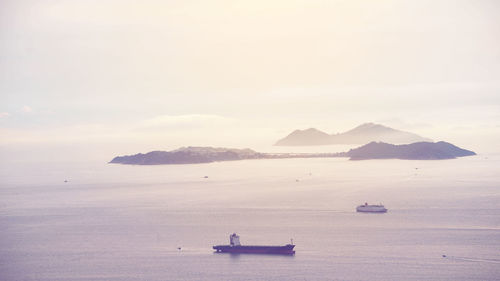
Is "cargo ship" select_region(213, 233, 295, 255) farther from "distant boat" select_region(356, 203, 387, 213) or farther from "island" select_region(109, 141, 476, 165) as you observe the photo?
"island" select_region(109, 141, 476, 165)

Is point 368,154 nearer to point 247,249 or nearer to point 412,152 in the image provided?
point 412,152

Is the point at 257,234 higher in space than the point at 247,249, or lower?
higher

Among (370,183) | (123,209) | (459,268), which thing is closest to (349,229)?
(459,268)

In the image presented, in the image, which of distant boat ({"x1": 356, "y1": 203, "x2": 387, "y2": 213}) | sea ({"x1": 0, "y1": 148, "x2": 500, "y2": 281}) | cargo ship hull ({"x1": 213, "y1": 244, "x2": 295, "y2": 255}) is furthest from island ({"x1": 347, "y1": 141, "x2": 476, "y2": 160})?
cargo ship hull ({"x1": 213, "y1": 244, "x2": 295, "y2": 255})

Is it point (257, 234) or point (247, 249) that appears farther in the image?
point (257, 234)

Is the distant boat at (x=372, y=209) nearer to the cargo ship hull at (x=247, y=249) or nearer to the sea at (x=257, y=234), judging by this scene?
the sea at (x=257, y=234)

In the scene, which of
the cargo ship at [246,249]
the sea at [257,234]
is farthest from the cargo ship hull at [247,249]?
the sea at [257,234]

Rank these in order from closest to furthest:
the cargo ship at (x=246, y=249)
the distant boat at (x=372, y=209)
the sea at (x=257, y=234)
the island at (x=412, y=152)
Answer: the sea at (x=257, y=234), the cargo ship at (x=246, y=249), the distant boat at (x=372, y=209), the island at (x=412, y=152)

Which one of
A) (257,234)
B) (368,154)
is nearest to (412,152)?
(368,154)

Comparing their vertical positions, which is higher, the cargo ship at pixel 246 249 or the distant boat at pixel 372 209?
the distant boat at pixel 372 209
